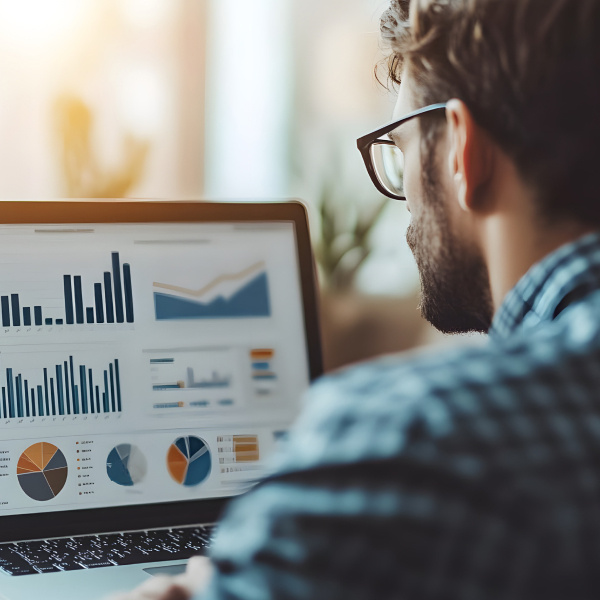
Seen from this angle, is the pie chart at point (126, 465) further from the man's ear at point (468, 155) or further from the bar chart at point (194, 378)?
the man's ear at point (468, 155)

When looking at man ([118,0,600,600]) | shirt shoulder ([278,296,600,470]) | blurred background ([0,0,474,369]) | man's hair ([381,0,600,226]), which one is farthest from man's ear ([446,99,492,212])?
blurred background ([0,0,474,369])

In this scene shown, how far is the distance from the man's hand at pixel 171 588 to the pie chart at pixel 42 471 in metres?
0.29

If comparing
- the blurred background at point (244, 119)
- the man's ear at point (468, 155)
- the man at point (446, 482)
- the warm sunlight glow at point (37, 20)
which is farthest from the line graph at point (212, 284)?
the warm sunlight glow at point (37, 20)

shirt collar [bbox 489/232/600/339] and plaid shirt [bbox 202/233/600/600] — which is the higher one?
shirt collar [bbox 489/232/600/339]

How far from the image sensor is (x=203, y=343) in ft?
2.98

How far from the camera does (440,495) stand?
0.32 m

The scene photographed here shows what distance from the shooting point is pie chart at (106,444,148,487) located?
2.77 ft

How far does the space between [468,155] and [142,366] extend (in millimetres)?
465

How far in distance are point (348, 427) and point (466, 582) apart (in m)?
0.08

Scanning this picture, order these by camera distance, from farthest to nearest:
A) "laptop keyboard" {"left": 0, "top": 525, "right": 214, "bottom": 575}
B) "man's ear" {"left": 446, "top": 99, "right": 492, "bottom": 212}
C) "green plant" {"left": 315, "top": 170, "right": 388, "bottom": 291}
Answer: "green plant" {"left": 315, "top": 170, "right": 388, "bottom": 291} → "laptop keyboard" {"left": 0, "top": 525, "right": 214, "bottom": 575} → "man's ear" {"left": 446, "top": 99, "right": 492, "bottom": 212}

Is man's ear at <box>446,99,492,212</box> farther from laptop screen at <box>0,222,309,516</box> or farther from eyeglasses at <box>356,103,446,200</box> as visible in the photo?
laptop screen at <box>0,222,309,516</box>

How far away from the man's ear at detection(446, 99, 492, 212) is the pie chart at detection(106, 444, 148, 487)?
1.55 ft

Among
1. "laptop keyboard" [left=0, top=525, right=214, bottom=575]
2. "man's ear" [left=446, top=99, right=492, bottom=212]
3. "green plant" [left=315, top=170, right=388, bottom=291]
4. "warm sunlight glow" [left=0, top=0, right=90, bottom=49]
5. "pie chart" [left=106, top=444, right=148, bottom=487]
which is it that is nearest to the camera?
"man's ear" [left=446, top=99, right=492, bottom=212]

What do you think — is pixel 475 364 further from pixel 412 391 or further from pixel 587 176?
pixel 587 176
